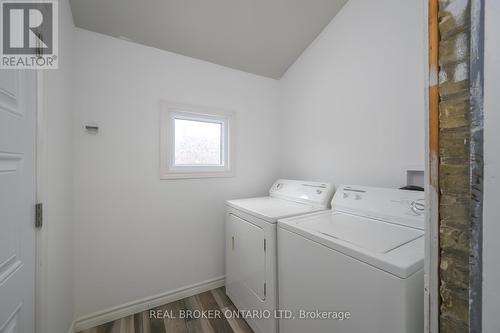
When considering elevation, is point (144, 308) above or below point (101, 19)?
below

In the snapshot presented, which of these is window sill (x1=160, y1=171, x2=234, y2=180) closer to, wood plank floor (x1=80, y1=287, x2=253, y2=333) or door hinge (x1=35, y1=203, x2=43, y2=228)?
door hinge (x1=35, y1=203, x2=43, y2=228)

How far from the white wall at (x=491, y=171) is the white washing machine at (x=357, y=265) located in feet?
1.00

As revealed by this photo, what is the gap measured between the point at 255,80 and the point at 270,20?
655mm

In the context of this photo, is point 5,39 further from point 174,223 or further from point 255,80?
point 255,80

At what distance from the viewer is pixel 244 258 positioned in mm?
1632

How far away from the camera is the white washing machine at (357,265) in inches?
29.6

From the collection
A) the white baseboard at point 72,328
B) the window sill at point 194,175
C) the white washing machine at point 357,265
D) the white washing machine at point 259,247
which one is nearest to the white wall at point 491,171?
the white washing machine at point 357,265

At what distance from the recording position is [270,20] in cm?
176

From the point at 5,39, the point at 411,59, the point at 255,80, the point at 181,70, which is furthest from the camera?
the point at 255,80

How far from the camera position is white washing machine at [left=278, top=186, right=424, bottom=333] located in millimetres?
751

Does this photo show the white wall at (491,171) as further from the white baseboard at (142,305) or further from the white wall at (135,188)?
the white baseboard at (142,305)

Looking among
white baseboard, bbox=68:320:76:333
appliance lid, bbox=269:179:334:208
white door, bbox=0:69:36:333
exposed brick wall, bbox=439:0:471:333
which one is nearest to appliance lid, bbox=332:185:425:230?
appliance lid, bbox=269:179:334:208

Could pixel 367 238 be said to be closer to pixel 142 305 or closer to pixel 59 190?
pixel 59 190

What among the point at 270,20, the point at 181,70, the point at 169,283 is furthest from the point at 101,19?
the point at 169,283
